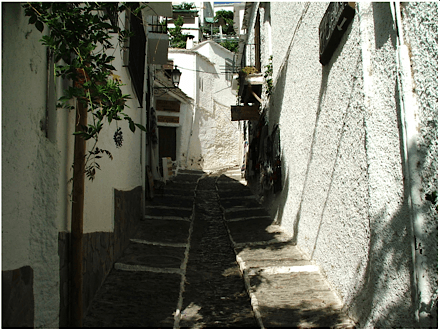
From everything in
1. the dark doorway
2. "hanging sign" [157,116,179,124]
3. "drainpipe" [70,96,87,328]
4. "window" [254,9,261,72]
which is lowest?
"drainpipe" [70,96,87,328]

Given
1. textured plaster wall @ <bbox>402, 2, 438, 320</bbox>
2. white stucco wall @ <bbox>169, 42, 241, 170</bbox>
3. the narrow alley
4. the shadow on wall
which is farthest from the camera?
white stucco wall @ <bbox>169, 42, 241, 170</bbox>

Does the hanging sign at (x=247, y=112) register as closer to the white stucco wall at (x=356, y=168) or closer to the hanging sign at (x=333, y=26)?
the white stucco wall at (x=356, y=168)

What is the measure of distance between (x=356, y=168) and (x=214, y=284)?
2435mm

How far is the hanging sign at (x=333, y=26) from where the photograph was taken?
377 centimetres

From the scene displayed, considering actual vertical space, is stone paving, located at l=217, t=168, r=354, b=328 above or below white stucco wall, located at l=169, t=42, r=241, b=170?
below

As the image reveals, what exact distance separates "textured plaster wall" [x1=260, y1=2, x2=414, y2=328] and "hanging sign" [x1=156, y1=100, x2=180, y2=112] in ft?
46.1

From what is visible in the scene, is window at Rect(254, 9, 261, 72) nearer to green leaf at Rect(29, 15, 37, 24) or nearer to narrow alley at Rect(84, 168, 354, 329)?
narrow alley at Rect(84, 168, 354, 329)

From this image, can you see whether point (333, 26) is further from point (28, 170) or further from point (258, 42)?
point (258, 42)

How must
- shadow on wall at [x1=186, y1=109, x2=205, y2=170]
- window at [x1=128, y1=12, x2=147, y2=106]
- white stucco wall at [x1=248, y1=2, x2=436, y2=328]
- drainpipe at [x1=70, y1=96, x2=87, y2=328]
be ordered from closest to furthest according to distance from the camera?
white stucco wall at [x1=248, y1=2, x2=436, y2=328] → drainpipe at [x1=70, y1=96, x2=87, y2=328] → window at [x1=128, y1=12, x2=147, y2=106] → shadow on wall at [x1=186, y1=109, x2=205, y2=170]

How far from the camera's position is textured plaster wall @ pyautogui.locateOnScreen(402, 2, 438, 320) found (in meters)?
2.37

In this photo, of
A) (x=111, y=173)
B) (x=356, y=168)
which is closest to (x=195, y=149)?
(x=111, y=173)

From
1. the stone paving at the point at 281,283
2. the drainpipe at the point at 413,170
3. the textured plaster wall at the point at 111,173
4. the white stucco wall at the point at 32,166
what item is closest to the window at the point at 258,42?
the textured plaster wall at the point at 111,173

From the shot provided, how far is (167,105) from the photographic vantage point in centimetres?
1983

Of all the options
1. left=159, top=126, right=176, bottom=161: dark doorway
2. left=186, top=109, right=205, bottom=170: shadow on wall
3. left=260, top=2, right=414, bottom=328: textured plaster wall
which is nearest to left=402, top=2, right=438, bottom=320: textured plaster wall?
left=260, top=2, right=414, bottom=328: textured plaster wall
